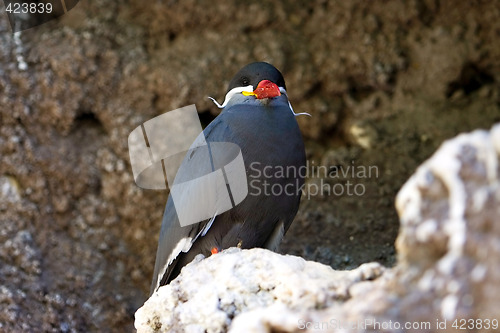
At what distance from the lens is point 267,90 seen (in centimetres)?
391

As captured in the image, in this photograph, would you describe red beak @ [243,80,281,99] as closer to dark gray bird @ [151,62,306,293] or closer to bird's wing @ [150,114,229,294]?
dark gray bird @ [151,62,306,293]

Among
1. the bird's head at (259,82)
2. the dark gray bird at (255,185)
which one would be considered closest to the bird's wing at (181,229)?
the dark gray bird at (255,185)

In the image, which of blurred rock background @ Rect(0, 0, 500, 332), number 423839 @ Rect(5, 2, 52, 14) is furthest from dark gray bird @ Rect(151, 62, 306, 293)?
number 423839 @ Rect(5, 2, 52, 14)

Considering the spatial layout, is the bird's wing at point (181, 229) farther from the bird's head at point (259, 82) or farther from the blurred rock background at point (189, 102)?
the blurred rock background at point (189, 102)

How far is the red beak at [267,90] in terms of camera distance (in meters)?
3.91

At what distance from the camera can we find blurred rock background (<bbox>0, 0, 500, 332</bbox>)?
476 cm

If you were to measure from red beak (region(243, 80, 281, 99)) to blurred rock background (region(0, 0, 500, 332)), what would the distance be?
1.28m

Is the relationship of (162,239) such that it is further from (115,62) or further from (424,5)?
(424,5)

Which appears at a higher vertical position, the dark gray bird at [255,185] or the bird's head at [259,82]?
Result: the bird's head at [259,82]

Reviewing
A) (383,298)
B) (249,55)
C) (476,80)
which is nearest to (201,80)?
(249,55)

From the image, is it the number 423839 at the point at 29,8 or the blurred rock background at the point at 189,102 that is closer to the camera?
the blurred rock background at the point at 189,102

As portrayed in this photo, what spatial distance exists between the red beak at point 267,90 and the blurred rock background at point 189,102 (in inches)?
50.2

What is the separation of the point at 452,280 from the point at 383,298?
0.71ft

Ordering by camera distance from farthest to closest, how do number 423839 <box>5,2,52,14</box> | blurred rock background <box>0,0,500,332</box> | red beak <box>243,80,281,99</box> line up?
number 423839 <box>5,2,52,14</box>
blurred rock background <box>0,0,500,332</box>
red beak <box>243,80,281,99</box>
